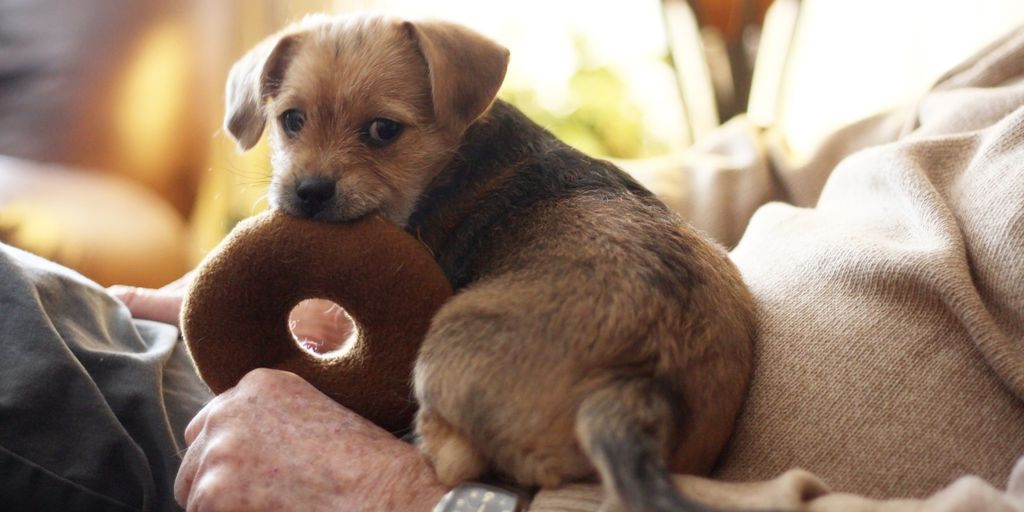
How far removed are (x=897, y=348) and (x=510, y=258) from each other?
51 centimetres

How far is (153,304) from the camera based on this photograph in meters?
1.70

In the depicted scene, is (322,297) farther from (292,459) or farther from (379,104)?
(379,104)

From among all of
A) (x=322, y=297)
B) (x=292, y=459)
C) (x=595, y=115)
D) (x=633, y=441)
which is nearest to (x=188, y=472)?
(x=292, y=459)

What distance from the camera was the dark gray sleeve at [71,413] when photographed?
1.20 m

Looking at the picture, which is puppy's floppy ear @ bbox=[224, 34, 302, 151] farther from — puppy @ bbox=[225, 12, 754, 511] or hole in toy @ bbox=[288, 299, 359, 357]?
hole in toy @ bbox=[288, 299, 359, 357]

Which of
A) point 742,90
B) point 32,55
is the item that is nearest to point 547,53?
point 742,90

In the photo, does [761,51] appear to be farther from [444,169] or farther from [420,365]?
[420,365]

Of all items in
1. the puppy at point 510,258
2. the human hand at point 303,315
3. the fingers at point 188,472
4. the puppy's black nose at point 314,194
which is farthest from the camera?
the human hand at point 303,315

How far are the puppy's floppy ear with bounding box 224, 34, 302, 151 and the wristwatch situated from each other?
799mm

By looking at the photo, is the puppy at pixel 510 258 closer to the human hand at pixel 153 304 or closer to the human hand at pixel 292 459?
the human hand at pixel 292 459

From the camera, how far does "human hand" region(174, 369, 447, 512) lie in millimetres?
1055

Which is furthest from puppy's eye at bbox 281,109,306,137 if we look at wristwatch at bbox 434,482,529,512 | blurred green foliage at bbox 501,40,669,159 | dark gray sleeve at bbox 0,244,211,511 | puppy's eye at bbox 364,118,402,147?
blurred green foliage at bbox 501,40,669,159

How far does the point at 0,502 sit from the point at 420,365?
628 millimetres

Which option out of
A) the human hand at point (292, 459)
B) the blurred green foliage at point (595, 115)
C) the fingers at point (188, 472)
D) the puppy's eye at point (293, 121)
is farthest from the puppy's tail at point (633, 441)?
the blurred green foliage at point (595, 115)
